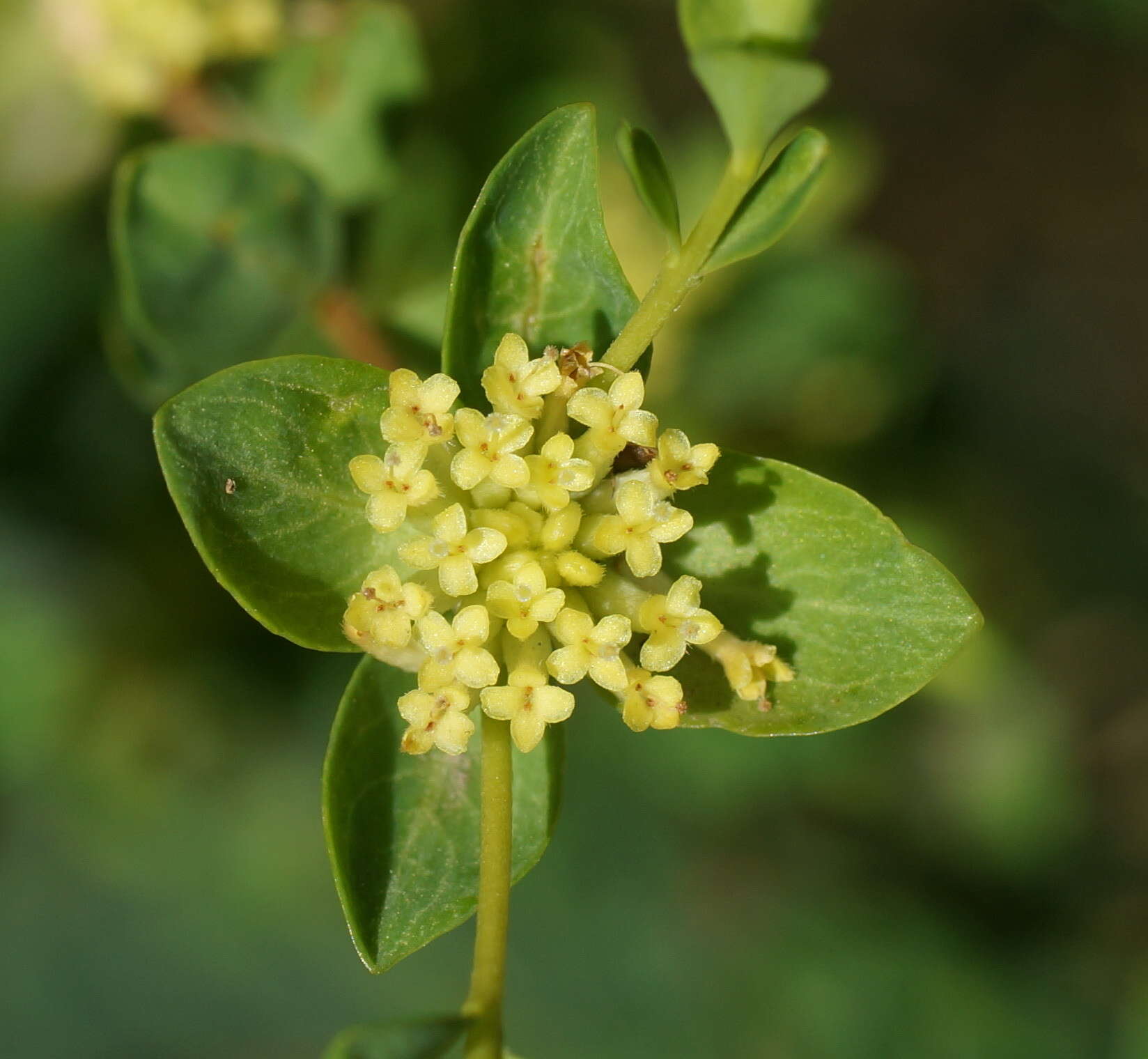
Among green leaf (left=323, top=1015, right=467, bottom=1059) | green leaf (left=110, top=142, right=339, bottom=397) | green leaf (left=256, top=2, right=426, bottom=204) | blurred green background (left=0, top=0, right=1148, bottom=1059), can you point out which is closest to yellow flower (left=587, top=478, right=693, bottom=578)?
green leaf (left=323, top=1015, right=467, bottom=1059)

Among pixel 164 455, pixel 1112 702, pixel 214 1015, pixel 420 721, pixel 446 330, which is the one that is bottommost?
pixel 214 1015

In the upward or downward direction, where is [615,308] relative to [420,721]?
upward

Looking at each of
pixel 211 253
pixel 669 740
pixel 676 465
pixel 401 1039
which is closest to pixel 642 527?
pixel 676 465

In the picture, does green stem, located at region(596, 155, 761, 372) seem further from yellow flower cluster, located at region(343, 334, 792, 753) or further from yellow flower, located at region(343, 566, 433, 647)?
yellow flower, located at region(343, 566, 433, 647)

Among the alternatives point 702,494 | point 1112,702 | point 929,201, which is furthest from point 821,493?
point 929,201

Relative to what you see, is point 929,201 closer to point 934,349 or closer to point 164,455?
point 934,349

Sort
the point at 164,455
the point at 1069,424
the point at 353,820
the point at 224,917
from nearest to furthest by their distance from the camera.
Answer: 1. the point at 164,455
2. the point at 353,820
3. the point at 224,917
4. the point at 1069,424

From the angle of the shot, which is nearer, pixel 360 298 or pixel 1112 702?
pixel 360 298
